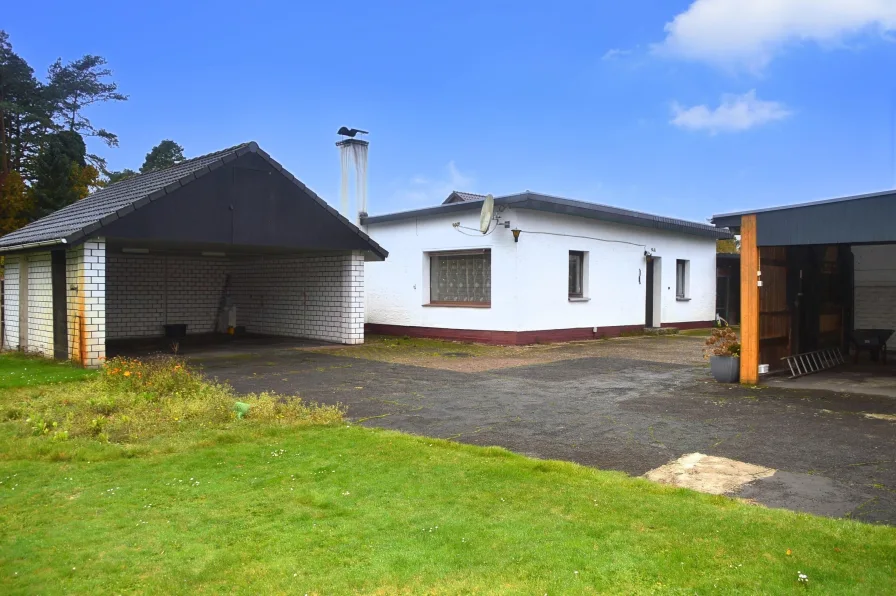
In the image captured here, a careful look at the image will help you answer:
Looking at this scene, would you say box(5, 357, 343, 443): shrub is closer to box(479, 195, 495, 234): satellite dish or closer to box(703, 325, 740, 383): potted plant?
box(703, 325, 740, 383): potted plant

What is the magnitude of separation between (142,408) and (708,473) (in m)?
6.09

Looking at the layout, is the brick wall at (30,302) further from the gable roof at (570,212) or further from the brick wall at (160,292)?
the gable roof at (570,212)

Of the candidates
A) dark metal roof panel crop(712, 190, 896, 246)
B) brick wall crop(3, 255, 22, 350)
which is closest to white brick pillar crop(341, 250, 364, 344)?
brick wall crop(3, 255, 22, 350)

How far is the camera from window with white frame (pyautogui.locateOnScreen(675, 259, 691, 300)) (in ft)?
71.1

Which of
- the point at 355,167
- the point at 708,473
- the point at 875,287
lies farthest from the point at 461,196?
the point at 708,473

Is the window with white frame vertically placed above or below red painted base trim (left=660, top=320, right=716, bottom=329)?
above

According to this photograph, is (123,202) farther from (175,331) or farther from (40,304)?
(175,331)

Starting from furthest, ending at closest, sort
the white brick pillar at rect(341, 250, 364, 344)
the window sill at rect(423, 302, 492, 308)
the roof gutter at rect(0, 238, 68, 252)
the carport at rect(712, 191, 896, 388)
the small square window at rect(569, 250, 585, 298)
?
the small square window at rect(569, 250, 585, 298), the window sill at rect(423, 302, 492, 308), the white brick pillar at rect(341, 250, 364, 344), the roof gutter at rect(0, 238, 68, 252), the carport at rect(712, 191, 896, 388)

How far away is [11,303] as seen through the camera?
14805mm

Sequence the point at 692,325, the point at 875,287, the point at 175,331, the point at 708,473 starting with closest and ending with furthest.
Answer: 1. the point at 708,473
2. the point at 875,287
3. the point at 175,331
4. the point at 692,325

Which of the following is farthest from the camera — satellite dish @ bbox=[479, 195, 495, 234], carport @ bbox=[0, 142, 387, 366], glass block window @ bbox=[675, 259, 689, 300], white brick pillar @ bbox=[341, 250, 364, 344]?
glass block window @ bbox=[675, 259, 689, 300]

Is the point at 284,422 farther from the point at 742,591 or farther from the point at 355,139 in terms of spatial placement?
the point at 355,139

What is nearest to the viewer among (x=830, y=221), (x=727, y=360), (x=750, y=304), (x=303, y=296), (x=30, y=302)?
(x=830, y=221)

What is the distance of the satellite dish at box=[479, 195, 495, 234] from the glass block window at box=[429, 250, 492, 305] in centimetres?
103
